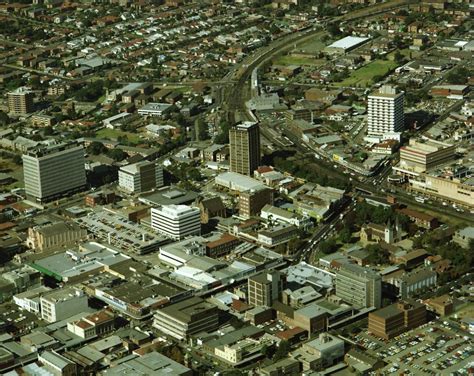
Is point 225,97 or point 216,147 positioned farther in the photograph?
point 225,97

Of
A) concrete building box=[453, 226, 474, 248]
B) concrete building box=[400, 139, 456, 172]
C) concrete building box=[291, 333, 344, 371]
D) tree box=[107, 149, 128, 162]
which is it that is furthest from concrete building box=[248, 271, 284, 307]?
tree box=[107, 149, 128, 162]

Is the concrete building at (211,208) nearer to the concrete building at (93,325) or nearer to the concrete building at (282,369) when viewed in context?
the concrete building at (93,325)

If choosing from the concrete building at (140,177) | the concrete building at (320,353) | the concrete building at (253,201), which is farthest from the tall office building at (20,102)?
the concrete building at (320,353)

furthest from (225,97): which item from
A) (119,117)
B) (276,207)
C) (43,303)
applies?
(43,303)

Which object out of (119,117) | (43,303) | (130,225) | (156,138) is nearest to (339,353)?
(43,303)

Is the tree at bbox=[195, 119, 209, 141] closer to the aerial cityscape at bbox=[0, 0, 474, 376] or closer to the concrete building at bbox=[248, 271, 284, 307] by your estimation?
the aerial cityscape at bbox=[0, 0, 474, 376]

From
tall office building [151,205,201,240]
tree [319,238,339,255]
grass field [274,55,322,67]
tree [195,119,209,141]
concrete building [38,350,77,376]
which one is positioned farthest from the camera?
grass field [274,55,322,67]

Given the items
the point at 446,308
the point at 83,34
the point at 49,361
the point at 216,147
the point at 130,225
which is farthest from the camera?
the point at 83,34

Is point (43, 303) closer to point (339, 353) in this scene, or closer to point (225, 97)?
point (339, 353)

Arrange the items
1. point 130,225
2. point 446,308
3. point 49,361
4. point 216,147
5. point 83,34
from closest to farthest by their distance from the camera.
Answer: point 49,361, point 446,308, point 130,225, point 216,147, point 83,34
